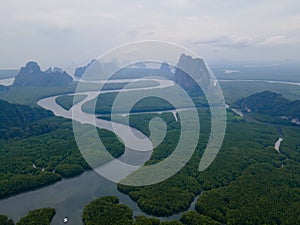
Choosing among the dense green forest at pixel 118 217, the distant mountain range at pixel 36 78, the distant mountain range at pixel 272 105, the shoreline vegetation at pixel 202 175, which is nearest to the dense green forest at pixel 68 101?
the shoreline vegetation at pixel 202 175

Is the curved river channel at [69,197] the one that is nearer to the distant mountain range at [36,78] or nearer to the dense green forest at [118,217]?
the dense green forest at [118,217]

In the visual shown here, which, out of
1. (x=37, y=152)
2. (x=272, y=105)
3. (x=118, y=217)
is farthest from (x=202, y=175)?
(x=272, y=105)

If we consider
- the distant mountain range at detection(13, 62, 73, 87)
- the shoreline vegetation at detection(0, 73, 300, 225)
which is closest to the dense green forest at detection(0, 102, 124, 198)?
the shoreline vegetation at detection(0, 73, 300, 225)

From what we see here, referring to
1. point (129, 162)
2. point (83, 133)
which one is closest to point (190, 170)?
point (129, 162)

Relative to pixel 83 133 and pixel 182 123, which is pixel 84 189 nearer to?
pixel 83 133

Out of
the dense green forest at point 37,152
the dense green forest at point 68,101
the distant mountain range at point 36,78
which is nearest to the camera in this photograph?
the dense green forest at point 37,152

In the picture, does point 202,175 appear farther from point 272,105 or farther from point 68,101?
point 68,101
